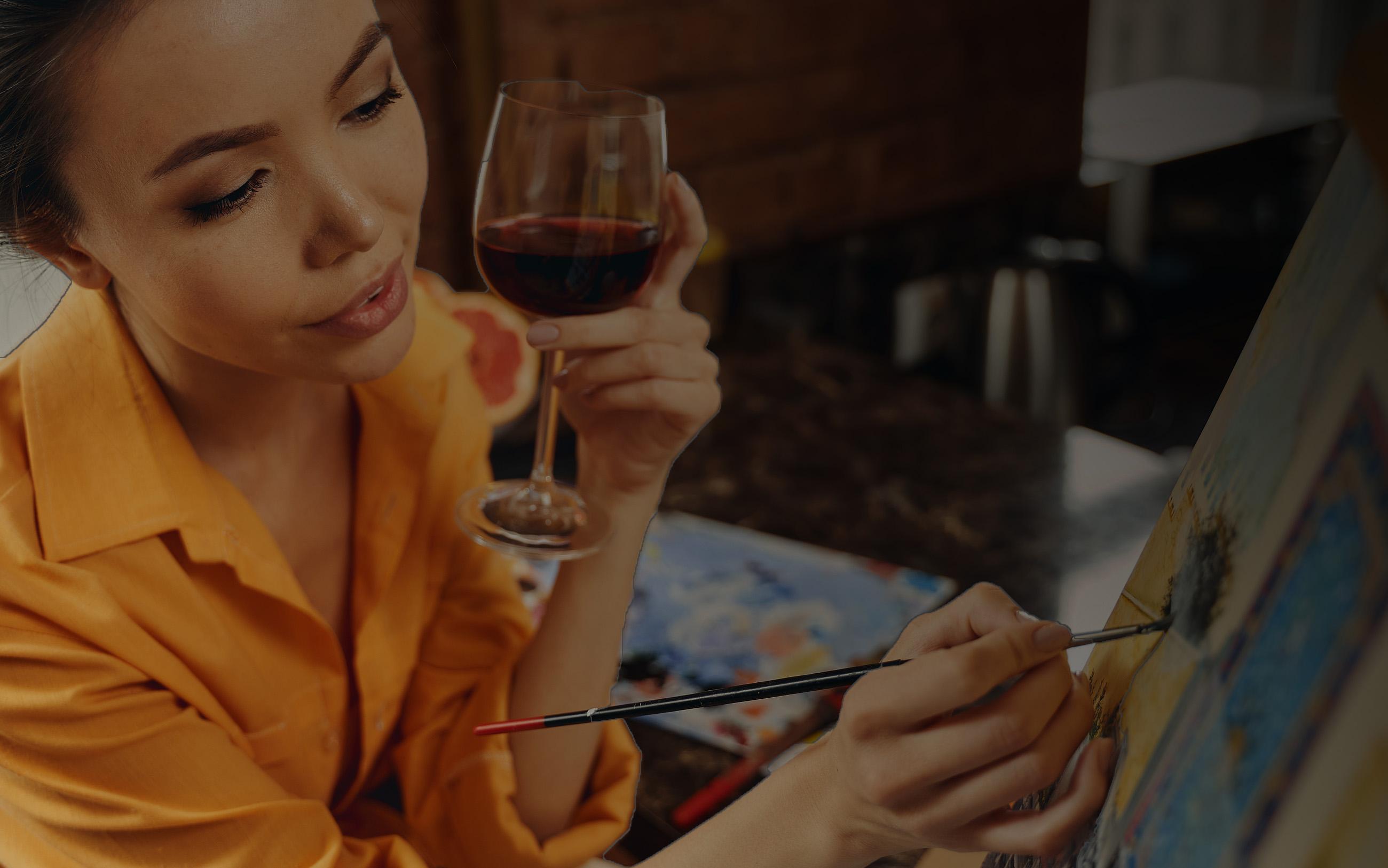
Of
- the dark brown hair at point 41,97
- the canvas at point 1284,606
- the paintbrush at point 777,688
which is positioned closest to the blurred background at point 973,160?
the dark brown hair at point 41,97

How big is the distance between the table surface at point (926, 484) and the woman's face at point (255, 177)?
22.5 inches

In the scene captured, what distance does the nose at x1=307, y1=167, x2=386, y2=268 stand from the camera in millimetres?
829

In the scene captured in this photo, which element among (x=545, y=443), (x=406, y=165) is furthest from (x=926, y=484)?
(x=406, y=165)

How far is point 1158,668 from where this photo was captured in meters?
0.53

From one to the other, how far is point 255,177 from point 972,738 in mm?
601

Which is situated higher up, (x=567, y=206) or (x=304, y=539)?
(x=567, y=206)

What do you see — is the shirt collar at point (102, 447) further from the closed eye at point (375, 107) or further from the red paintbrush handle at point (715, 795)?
the red paintbrush handle at point (715, 795)

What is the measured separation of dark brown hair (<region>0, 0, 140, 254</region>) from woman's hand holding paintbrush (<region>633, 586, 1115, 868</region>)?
2.10 ft

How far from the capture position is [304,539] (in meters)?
1.16

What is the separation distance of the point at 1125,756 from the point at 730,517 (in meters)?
1.12

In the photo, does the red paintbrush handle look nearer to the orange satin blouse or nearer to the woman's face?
the orange satin blouse

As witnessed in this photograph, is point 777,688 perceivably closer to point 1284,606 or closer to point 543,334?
point 1284,606

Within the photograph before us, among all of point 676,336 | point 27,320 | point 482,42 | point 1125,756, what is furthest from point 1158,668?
point 482,42

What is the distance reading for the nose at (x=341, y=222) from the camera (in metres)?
0.83
